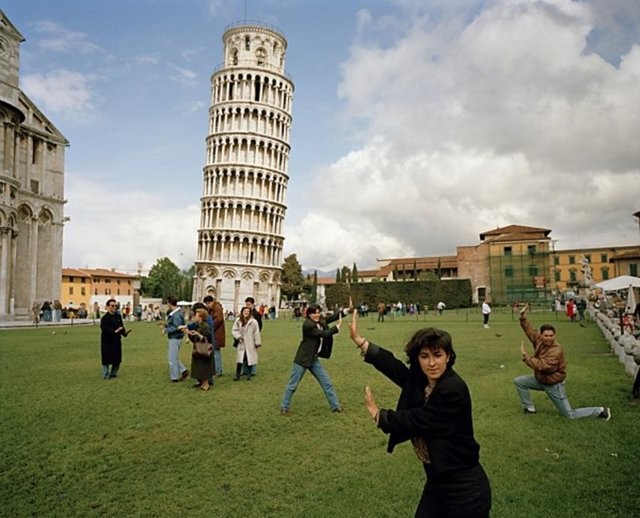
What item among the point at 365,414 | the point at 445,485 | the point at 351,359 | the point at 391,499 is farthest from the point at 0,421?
the point at 351,359

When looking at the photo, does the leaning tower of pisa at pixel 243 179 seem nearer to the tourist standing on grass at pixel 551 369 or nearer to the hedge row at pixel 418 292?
the hedge row at pixel 418 292

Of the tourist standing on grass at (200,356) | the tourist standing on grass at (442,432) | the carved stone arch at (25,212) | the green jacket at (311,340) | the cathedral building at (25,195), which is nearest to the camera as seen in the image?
the tourist standing on grass at (442,432)

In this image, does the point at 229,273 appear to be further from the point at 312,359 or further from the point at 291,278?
the point at 312,359

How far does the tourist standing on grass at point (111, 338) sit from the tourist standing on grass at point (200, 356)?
2057 millimetres

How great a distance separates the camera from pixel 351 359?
55.0 feet

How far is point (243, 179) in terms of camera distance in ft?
244

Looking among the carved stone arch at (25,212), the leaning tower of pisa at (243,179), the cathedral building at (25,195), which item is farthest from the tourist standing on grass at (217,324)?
the leaning tower of pisa at (243,179)

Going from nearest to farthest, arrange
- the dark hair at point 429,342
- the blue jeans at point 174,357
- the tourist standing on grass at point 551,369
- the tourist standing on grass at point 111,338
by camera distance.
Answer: the dark hair at point 429,342 → the tourist standing on grass at point 551,369 → the blue jeans at point 174,357 → the tourist standing on grass at point 111,338

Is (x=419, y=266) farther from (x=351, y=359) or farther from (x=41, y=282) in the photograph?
(x=351, y=359)

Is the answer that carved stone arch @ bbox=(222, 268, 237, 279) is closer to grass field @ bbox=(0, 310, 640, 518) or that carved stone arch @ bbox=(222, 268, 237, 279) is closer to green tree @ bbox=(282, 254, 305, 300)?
green tree @ bbox=(282, 254, 305, 300)

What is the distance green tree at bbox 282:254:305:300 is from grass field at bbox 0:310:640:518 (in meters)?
79.0

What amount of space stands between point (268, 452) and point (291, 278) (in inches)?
3351

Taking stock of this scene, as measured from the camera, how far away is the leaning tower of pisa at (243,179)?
74188mm

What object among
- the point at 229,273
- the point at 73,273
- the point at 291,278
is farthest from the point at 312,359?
the point at 73,273
